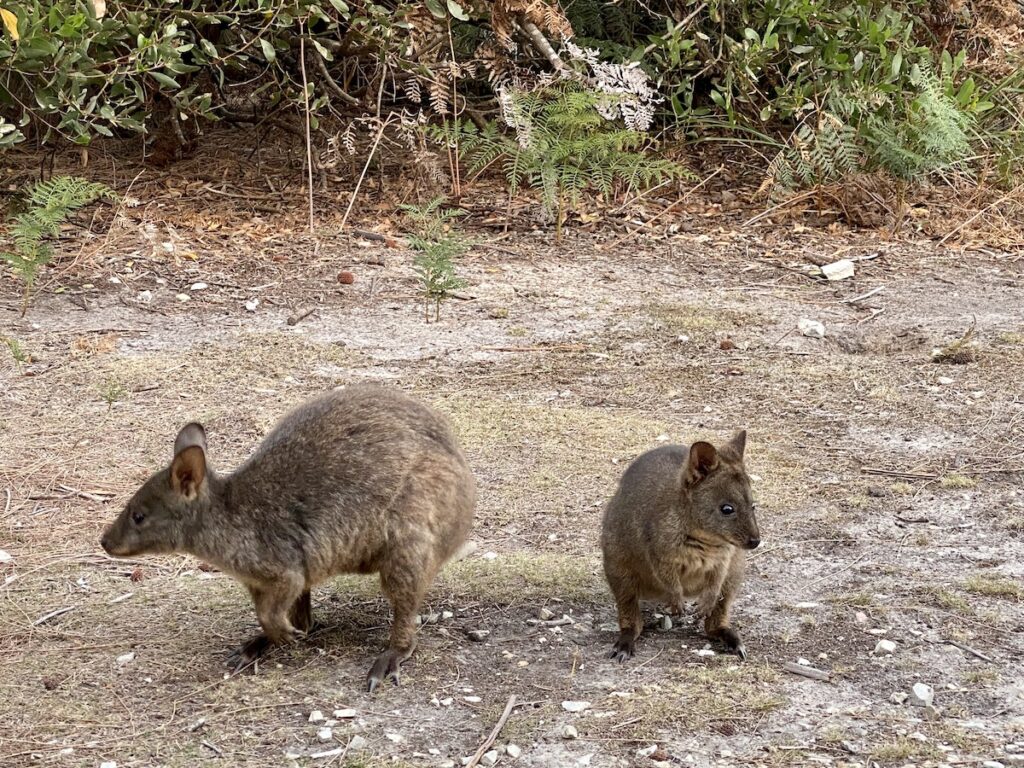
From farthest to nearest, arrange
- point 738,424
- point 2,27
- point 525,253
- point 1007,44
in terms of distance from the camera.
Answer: point 1007,44 < point 525,253 < point 2,27 < point 738,424

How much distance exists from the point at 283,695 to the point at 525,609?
0.98 meters

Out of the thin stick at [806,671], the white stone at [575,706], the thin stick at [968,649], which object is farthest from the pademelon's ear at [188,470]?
the thin stick at [968,649]

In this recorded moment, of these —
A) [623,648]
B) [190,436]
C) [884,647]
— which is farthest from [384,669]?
[884,647]

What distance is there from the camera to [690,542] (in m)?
4.61

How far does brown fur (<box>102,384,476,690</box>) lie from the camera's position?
4.41 metres

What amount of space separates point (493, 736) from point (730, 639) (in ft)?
3.24

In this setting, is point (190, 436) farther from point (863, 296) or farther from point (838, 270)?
point (838, 270)

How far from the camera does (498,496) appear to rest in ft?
19.2

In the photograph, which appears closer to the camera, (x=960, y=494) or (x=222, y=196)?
(x=960, y=494)

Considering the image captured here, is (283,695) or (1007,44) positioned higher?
(1007,44)

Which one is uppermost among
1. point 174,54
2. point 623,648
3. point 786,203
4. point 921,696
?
point 174,54

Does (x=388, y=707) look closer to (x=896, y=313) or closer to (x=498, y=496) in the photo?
(x=498, y=496)

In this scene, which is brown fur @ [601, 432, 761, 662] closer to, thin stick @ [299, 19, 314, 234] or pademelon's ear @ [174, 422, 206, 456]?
pademelon's ear @ [174, 422, 206, 456]

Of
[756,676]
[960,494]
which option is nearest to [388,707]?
[756,676]
